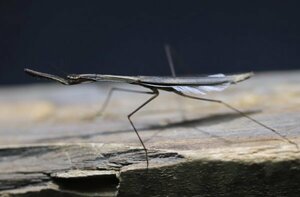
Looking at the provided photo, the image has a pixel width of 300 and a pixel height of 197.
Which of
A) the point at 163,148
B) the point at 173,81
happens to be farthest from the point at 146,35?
the point at 163,148

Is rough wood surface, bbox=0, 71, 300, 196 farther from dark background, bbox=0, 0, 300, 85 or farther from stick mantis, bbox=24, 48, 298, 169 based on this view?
dark background, bbox=0, 0, 300, 85

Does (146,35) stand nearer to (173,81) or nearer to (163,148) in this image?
(173,81)

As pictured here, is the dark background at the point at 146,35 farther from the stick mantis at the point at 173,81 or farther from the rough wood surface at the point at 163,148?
the stick mantis at the point at 173,81

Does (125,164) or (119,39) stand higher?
(119,39)

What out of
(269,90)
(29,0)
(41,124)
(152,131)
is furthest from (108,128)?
(29,0)

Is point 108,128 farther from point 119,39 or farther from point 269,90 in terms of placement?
point 119,39

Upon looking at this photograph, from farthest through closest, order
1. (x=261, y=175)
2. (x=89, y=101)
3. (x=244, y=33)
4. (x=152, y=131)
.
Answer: (x=244, y=33) < (x=89, y=101) < (x=152, y=131) < (x=261, y=175)

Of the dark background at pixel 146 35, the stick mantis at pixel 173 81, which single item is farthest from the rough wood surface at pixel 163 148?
the dark background at pixel 146 35
